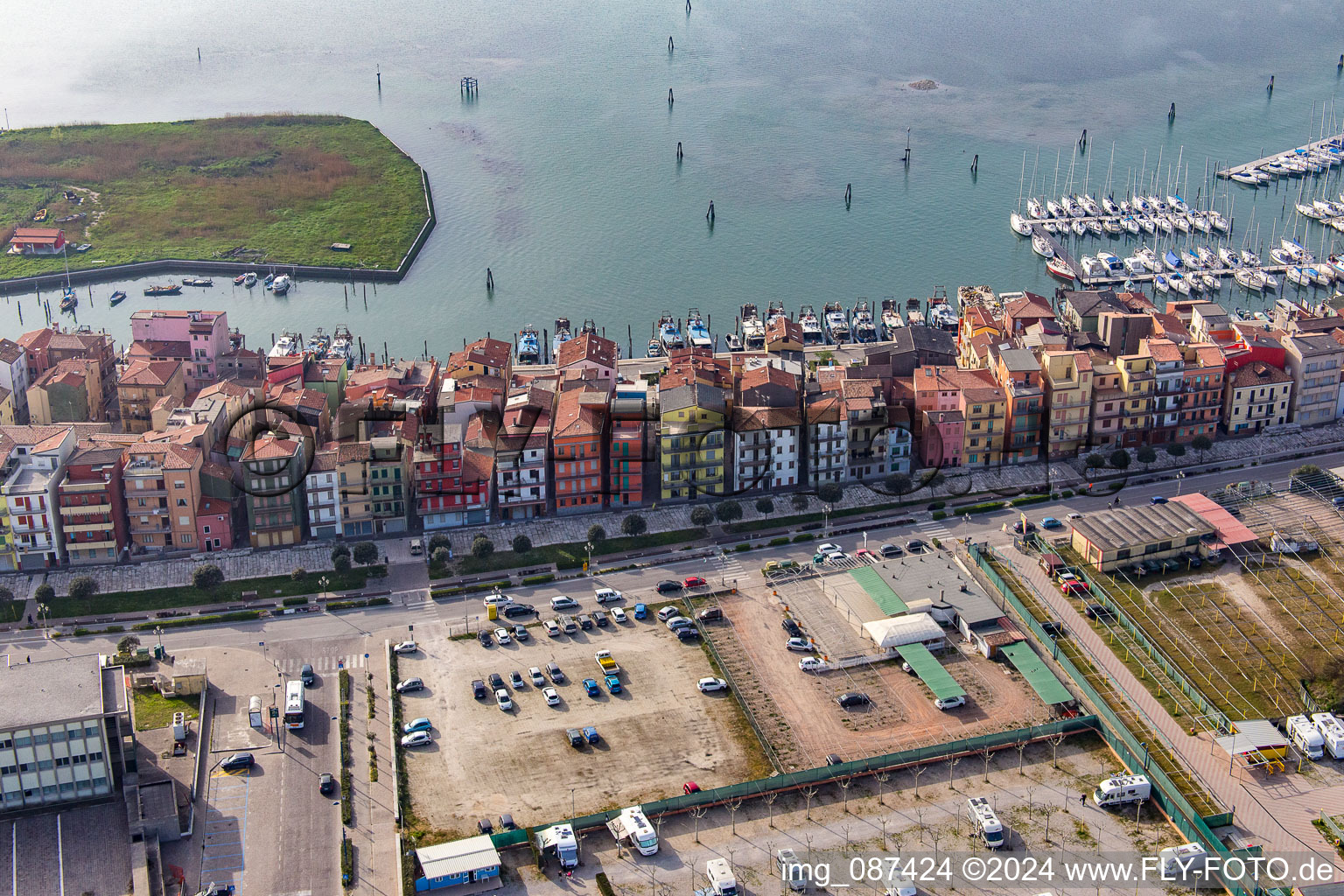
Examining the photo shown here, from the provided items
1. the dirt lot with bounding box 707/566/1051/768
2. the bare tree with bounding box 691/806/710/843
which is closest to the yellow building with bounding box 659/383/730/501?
the dirt lot with bounding box 707/566/1051/768

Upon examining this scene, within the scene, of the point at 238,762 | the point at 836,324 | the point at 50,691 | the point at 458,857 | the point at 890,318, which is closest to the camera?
the point at 458,857

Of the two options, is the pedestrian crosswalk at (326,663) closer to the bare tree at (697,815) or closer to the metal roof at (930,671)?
the bare tree at (697,815)

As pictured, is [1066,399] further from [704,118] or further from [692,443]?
[704,118]

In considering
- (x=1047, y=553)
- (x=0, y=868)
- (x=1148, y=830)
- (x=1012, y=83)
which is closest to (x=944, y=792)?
(x=1148, y=830)

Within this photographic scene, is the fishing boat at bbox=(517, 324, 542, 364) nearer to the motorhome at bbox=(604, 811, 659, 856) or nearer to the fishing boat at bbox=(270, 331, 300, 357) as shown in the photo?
the fishing boat at bbox=(270, 331, 300, 357)

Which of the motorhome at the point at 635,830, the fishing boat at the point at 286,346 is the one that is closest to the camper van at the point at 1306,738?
the motorhome at the point at 635,830

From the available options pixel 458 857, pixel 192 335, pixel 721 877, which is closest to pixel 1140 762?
pixel 721 877

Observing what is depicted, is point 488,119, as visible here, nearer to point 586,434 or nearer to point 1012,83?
point 1012,83
